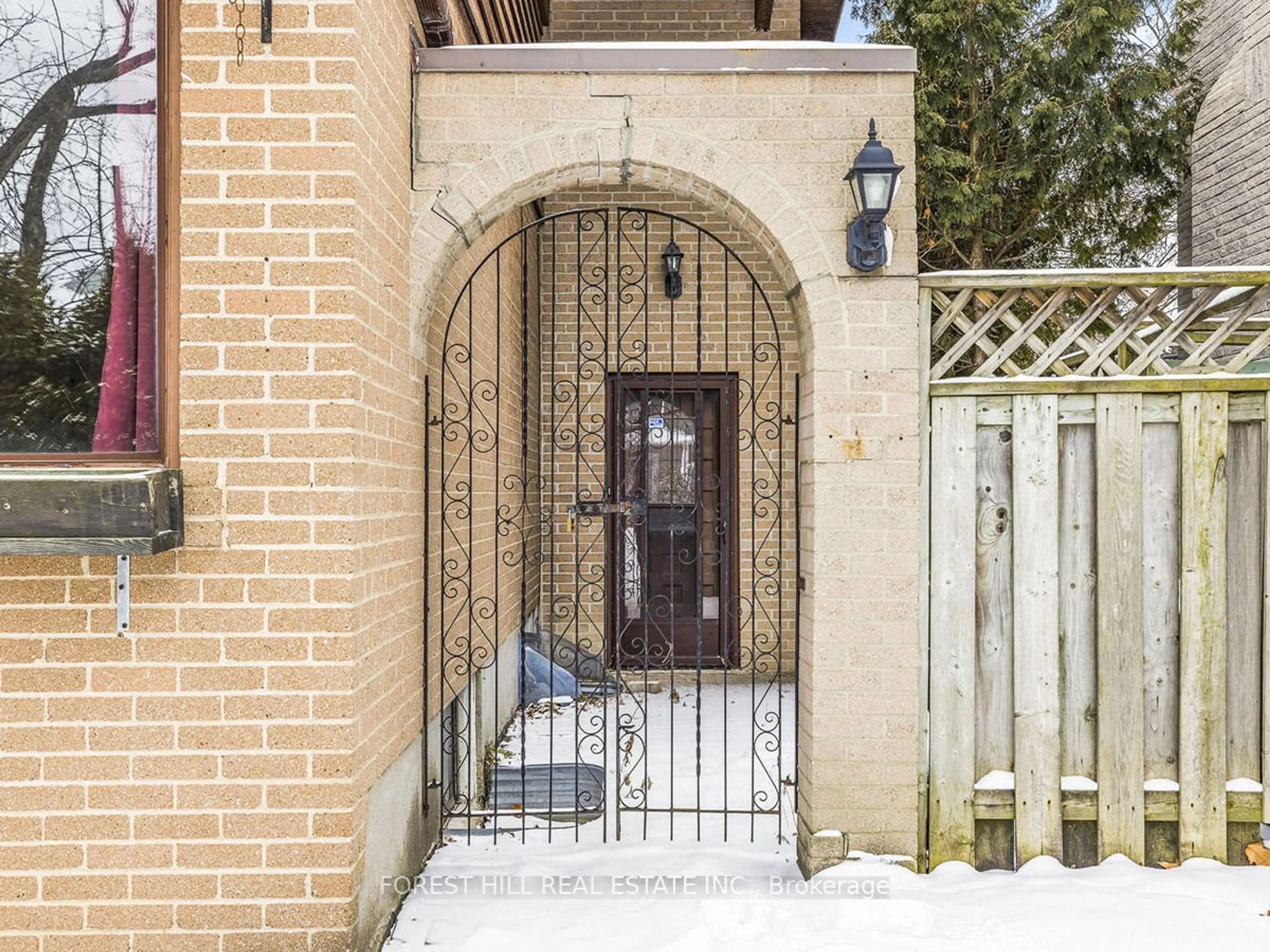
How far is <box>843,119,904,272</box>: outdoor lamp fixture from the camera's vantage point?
3.02m

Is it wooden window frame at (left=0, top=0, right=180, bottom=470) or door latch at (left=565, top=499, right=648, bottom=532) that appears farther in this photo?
door latch at (left=565, top=499, right=648, bottom=532)

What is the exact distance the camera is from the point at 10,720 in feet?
8.13

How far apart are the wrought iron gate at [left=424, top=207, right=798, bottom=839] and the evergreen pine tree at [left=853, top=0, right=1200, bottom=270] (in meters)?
2.14

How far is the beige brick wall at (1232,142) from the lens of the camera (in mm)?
6723

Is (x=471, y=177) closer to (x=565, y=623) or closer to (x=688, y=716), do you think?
(x=688, y=716)

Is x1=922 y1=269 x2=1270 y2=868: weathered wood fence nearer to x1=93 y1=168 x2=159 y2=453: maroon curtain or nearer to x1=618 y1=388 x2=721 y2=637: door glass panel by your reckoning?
x1=93 y1=168 x2=159 y2=453: maroon curtain

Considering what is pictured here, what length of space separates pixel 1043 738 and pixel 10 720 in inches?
142

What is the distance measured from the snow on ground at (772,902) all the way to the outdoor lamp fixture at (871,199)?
1.83 m

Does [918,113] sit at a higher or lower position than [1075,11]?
lower

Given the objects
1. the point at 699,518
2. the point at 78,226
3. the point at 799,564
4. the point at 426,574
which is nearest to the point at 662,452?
the point at 699,518

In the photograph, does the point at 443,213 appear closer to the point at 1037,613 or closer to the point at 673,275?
the point at 1037,613

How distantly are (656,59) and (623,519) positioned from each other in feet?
11.9

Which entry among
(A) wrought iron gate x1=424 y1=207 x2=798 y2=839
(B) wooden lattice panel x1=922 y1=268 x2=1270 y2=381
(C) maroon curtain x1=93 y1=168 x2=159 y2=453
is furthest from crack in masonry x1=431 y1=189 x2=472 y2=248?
(B) wooden lattice panel x1=922 y1=268 x2=1270 y2=381

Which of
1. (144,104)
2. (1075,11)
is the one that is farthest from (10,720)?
(1075,11)
